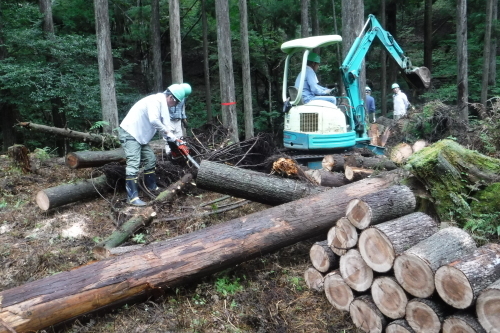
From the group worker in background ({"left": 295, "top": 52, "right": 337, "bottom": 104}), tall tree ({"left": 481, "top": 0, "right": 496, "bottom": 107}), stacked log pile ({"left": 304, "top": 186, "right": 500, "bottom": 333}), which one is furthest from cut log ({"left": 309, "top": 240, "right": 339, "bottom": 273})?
tall tree ({"left": 481, "top": 0, "right": 496, "bottom": 107})

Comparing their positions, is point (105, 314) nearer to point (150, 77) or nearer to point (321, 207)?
point (321, 207)

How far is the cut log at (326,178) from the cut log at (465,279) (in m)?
2.96

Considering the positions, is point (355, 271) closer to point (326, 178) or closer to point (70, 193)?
point (326, 178)

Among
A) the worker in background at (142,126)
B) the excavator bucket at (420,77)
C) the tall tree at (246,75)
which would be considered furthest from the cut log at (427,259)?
the tall tree at (246,75)

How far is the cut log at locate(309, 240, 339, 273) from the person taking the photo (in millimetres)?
3834

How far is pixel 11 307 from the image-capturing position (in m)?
3.23

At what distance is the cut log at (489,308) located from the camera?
8.76ft

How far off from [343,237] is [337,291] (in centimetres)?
48

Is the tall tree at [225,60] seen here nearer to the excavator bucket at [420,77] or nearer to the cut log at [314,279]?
the excavator bucket at [420,77]

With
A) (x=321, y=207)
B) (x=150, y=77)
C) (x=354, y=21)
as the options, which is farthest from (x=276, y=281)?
(x=150, y=77)

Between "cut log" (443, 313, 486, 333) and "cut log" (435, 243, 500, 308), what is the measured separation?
0.07 m

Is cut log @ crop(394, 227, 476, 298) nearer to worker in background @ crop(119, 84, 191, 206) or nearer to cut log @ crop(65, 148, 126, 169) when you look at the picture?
worker in background @ crop(119, 84, 191, 206)

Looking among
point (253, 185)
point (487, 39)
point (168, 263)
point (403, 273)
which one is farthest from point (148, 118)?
point (487, 39)

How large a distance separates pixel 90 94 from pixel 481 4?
15.1m
